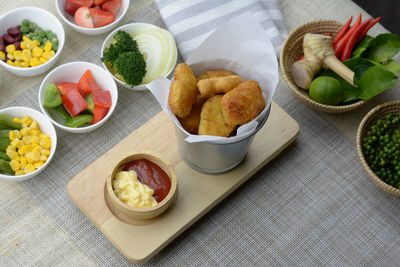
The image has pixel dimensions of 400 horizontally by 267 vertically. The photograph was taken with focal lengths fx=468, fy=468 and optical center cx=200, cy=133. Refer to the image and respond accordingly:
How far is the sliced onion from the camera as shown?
5.19 feet

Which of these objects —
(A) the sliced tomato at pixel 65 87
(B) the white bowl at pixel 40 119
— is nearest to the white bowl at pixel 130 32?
(A) the sliced tomato at pixel 65 87

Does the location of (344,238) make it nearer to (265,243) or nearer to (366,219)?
(366,219)

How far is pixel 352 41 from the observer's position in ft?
5.07

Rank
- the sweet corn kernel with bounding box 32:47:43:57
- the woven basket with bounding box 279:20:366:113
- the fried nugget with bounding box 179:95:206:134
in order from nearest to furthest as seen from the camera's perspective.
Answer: the fried nugget with bounding box 179:95:206:134, the woven basket with bounding box 279:20:366:113, the sweet corn kernel with bounding box 32:47:43:57

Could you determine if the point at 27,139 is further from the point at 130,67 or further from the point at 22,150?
the point at 130,67

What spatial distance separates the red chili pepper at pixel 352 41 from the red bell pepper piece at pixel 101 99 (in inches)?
30.9

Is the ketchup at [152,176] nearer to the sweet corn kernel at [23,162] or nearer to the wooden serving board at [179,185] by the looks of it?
the wooden serving board at [179,185]

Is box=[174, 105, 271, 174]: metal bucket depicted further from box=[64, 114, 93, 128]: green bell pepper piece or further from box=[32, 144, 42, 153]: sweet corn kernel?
box=[32, 144, 42, 153]: sweet corn kernel

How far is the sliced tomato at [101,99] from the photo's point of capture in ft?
4.89

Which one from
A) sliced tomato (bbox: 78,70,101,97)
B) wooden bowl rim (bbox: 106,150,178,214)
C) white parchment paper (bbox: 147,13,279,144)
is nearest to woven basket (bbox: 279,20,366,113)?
white parchment paper (bbox: 147,13,279,144)

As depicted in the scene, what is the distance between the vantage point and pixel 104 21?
1.66 meters

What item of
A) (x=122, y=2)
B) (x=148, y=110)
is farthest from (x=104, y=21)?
(x=148, y=110)

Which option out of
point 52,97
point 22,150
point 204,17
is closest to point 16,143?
point 22,150

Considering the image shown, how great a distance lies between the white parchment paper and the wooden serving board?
0.26 m
